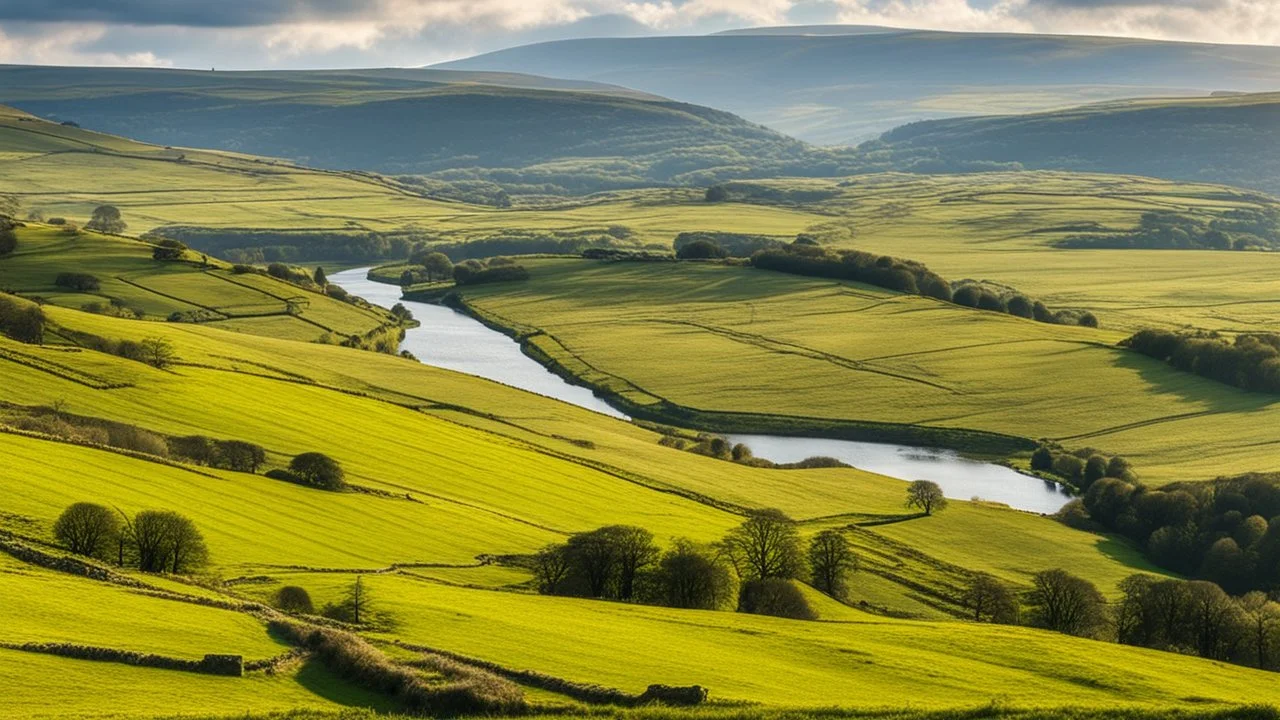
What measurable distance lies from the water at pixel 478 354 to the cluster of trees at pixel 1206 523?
42.5 metres

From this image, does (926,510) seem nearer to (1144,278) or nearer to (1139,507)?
(1139,507)

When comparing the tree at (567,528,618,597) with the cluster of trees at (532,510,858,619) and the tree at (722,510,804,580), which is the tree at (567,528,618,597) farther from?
the tree at (722,510,804,580)

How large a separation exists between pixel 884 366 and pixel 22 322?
236 ft

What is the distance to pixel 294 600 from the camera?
126 ft

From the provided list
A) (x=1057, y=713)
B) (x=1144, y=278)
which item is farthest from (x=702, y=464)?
(x=1144, y=278)

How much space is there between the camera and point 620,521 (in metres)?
63.7

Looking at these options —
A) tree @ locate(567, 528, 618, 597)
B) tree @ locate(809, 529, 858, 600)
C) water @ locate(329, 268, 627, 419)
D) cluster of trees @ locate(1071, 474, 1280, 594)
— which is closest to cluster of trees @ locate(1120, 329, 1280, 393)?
cluster of trees @ locate(1071, 474, 1280, 594)

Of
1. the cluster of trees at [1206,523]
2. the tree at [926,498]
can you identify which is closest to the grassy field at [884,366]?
the cluster of trees at [1206,523]

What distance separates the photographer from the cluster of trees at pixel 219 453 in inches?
2308

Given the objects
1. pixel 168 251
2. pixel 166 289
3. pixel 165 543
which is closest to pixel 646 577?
pixel 165 543

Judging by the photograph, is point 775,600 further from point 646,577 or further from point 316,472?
point 316,472

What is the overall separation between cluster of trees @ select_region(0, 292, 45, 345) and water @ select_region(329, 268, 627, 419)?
41.9m

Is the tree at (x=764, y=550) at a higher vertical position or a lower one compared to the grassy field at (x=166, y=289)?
lower

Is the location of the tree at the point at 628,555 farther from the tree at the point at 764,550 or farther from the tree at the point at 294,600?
the tree at the point at 294,600
